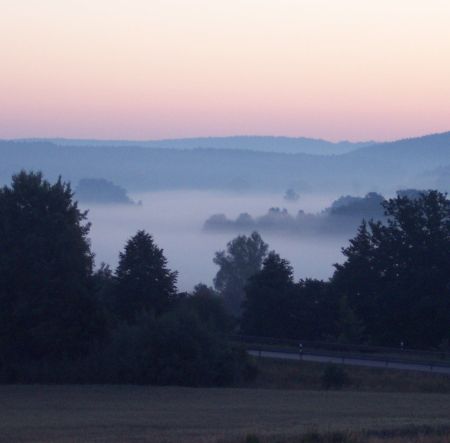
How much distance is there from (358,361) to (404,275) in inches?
706

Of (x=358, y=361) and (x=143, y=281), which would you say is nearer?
(x=358, y=361)

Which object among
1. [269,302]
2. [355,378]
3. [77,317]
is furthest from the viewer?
[269,302]

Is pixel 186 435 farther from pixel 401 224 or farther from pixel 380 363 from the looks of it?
pixel 401 224

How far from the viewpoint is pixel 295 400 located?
26.3m

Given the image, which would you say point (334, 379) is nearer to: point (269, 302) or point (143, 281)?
point (143, 281)

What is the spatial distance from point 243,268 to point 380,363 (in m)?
61.0

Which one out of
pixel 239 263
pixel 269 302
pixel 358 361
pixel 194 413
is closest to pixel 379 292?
pixel 269 302

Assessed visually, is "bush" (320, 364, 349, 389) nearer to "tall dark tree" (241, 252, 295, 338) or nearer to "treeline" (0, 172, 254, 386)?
"treeline" (0, 172, 254, 386)

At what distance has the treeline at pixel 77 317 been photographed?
3491cm

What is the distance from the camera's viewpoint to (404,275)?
181 ft

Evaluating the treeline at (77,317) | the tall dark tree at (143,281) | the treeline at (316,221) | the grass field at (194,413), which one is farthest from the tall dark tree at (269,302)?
the treeline at (316,221)

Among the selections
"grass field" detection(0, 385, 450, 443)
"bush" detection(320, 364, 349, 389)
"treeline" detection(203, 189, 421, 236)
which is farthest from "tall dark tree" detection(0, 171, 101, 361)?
"treeline" detection(203, 189, 421, 236)

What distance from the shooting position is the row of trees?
2042 inches

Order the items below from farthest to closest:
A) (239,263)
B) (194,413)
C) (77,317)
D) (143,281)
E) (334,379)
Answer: (239,263), (143,281), (77,317), (334,379), (194,413)
